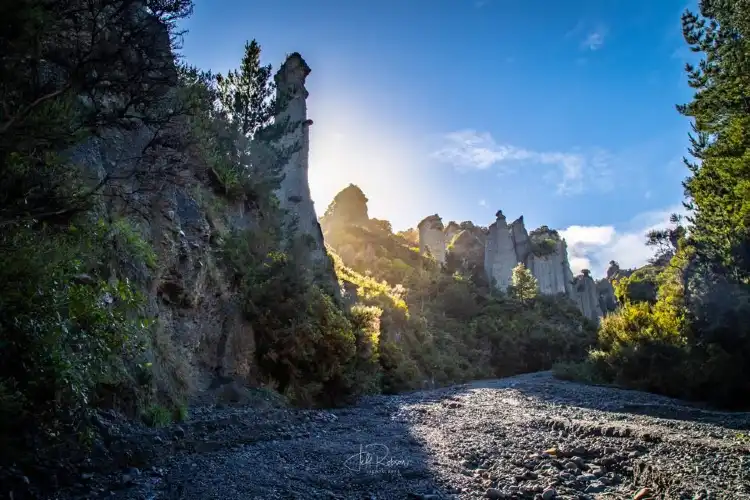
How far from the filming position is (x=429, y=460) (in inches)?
219

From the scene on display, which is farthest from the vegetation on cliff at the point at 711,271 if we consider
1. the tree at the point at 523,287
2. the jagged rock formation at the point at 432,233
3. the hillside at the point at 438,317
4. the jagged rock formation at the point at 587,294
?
the jagged rock formation at the point at 587,294

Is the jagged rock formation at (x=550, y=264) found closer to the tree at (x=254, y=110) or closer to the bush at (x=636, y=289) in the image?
the bush at (x=636, y=289)

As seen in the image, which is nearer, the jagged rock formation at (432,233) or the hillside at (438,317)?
the hillside at (438,317)

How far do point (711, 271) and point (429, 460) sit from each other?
14.9 metres

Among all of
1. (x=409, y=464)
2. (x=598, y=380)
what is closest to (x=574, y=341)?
(x=598, y=380)

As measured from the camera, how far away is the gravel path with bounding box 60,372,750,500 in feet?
14.0

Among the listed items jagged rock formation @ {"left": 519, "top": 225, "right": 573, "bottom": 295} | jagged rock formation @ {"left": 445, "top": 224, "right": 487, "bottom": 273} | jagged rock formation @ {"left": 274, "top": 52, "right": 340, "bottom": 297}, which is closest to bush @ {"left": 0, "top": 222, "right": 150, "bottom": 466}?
jagged rock formation @ {"left": 274, "top": 52, "right": 340, "bottom": 297}

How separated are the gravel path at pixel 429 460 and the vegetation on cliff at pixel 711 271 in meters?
5.22

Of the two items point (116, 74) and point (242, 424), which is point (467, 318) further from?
point (116, 74)

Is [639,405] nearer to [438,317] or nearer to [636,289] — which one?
[636,289]

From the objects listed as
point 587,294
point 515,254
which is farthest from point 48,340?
point 587,294

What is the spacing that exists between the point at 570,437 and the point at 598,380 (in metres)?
13.8

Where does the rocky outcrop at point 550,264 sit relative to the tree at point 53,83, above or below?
above

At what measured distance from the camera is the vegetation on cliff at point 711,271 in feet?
38.5
